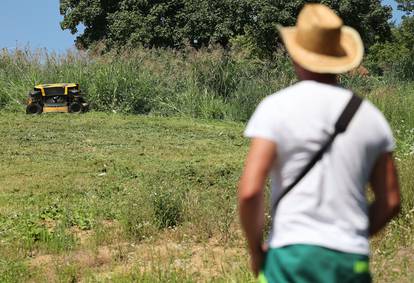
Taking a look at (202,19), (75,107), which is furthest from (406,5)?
(75,107)

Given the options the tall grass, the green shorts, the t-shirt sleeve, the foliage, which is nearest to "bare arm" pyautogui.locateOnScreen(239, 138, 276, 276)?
the t-shirt sleeve

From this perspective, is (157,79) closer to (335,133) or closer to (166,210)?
(166,210)

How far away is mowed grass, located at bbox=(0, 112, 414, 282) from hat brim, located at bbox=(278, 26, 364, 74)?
2048 mm

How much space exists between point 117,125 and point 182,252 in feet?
30.6

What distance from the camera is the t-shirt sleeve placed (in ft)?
6.89

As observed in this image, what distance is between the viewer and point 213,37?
118 ft

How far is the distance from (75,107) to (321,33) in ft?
50.1

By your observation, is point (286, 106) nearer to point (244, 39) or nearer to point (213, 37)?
point (213, 37)

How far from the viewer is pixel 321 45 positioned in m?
2.31

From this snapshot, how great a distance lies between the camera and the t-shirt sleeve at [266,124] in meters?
2.10

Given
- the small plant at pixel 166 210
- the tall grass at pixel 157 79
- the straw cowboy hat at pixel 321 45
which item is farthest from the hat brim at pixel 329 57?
the tall grass at pixel 157 79

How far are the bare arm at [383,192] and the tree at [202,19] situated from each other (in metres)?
32.3

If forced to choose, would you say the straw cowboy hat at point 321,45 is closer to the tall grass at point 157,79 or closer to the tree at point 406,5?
the tall grass at point 157,79

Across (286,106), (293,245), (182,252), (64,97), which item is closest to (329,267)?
(293,245)
